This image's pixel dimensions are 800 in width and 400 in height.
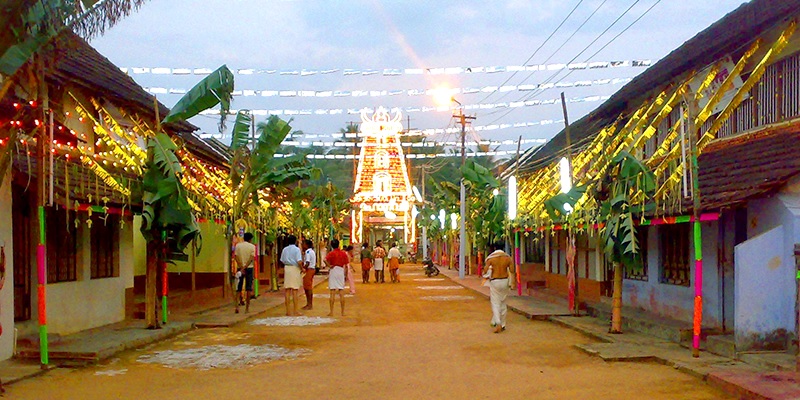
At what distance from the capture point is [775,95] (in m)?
13.7

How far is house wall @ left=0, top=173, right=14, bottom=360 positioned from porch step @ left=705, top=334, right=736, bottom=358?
9982 mm

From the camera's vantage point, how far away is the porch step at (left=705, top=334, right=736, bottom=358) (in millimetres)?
11047

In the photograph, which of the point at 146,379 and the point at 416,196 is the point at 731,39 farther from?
the point at 416,196

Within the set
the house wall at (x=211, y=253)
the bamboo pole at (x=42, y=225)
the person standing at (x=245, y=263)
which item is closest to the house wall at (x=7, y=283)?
the bamboo pole at (x=42, y=225)

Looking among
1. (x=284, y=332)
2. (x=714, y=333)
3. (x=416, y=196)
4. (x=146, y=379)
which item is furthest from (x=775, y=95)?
(x=416, y=196)

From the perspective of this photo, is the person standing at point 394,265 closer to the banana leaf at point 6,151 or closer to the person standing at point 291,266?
the person standing at point 291,266

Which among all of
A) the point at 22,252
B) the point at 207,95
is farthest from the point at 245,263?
the point at 22,252

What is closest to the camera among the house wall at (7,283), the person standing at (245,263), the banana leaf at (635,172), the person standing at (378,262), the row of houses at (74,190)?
the row of houses at (74,190)

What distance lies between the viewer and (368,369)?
427 inches

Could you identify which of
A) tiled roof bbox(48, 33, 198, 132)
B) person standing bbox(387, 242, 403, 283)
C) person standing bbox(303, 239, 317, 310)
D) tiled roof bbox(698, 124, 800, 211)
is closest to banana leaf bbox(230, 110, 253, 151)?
tiled roof bbox(48, 33, 198, 132)

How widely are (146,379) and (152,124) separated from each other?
35.1ft

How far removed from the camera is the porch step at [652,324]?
12.9 metres

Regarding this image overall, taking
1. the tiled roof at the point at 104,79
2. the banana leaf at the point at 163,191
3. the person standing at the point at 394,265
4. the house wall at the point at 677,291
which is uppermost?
the tiled roof at the point at 104,79

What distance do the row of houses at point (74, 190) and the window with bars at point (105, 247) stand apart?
2 centimetres
